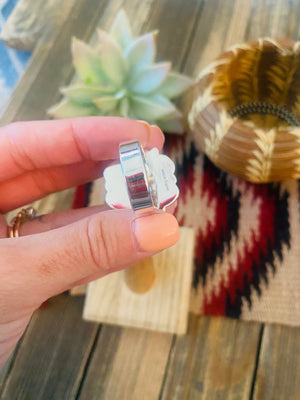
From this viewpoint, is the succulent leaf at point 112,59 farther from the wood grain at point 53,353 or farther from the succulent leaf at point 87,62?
the wood grain at point 53,353

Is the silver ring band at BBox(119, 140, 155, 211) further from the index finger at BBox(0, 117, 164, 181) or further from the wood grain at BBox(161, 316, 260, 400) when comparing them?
the wood grain at BBox(161, 316, 260, 400)

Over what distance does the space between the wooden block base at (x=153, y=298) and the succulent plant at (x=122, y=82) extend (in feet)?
0.47

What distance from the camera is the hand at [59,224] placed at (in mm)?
186

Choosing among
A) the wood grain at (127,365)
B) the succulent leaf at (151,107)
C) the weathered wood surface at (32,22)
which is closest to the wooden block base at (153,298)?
the wood grain at (127,365)

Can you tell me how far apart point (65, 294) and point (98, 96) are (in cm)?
19

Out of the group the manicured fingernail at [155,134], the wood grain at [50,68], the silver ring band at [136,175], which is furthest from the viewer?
the wood grain at [50,68]

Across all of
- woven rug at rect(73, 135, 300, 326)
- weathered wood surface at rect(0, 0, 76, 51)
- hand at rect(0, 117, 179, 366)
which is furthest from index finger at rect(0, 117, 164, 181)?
weathered wood surface at rect(0, 0, 76, 51)

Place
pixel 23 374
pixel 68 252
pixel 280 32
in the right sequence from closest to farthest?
1. pixel 68 252
2. pixel 23 374
3. pixel 280 32

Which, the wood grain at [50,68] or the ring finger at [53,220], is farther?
the wood grain at [50,68]

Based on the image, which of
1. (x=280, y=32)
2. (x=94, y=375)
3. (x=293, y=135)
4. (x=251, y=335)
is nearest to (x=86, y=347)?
(x=94, y=375)

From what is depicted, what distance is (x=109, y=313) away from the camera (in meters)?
0.31

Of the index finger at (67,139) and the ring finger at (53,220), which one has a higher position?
the index finger at (67,139)

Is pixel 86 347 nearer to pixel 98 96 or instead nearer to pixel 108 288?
pixel 108 288

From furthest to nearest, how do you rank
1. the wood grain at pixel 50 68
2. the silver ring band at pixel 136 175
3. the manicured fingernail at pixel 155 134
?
the wood grain at pixel 50 68, the manicured fingernail at pixel 155 134, the silver ring band at pixel 136 175
